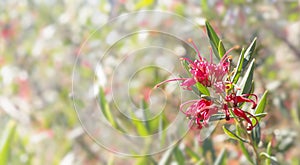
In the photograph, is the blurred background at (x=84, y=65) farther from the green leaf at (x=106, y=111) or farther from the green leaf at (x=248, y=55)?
the green leaf at (x=248, y=55)

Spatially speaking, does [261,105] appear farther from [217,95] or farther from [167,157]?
[167,157]

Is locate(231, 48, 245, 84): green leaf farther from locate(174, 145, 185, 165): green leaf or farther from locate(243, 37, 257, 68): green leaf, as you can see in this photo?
locate(174, 145, 185, 165): green leaf

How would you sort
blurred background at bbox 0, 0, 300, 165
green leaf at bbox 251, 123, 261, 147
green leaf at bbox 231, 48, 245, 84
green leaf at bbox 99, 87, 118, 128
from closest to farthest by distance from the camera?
green leaf at bbox 231, 48, 245, 84 < green leaf at bbox 251, 123, 261, 147 < green leaf at bbox 99, 87, 118, 128 < blurred background at bbox 0, 0, 300, 165

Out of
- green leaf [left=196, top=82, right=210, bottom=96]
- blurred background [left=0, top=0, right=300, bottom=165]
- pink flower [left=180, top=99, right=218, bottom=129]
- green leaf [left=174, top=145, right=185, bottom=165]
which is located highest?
blurred background [left=0, top=0, right=300, bottom=165]

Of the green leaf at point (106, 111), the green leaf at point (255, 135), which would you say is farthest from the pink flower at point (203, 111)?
the green leaf at point (106, 111)

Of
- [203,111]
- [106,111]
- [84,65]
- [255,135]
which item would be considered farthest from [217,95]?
[84,65]

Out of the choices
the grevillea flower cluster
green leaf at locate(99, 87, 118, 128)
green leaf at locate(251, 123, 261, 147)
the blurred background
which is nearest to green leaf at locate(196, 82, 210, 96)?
the grevillea flower cluster

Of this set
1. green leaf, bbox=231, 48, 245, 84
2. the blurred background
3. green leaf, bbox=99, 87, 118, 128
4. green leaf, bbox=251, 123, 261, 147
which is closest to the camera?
green leaf, bbox=231, 48, 245, 84
